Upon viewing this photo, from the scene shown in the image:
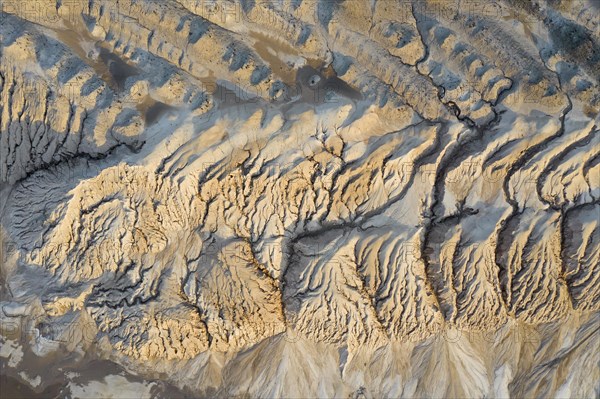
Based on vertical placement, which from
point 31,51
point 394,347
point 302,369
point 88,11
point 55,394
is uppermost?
point 88,11

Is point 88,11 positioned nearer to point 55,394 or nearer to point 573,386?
point 55,394

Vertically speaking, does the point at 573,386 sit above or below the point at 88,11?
below

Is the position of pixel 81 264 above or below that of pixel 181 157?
below

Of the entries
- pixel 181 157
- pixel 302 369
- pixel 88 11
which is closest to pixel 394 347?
pixel 302 369

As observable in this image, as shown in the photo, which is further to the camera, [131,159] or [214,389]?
[214,389]

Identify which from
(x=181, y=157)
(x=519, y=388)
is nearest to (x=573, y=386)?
(x=519, y=388)

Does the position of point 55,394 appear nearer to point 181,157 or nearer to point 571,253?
point 181,157
